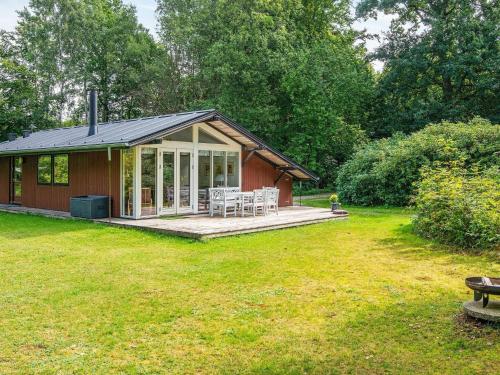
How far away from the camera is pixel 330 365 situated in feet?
11.4

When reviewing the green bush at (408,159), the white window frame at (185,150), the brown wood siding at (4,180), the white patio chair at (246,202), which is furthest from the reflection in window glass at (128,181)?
the green bush at (408,159)

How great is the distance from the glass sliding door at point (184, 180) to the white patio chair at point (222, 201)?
0.83 metres

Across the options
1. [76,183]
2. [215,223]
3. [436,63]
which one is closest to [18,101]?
[76,183]

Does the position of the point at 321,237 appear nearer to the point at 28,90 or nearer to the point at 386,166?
the point at 386,166

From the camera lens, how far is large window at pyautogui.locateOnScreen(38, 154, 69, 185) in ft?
45.6

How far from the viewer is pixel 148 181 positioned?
39.0 ft

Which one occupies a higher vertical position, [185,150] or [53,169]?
[185,150]

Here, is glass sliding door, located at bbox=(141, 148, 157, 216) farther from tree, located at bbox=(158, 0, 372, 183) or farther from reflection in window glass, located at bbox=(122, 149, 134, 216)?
tree, located at bbox=(158, 0, 372, 183)

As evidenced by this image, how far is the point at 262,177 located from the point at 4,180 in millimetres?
9911

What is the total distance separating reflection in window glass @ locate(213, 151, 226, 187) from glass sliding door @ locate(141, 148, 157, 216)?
2.24 meters

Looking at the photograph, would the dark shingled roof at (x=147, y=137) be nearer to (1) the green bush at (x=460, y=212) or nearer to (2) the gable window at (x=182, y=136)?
(2) the gable window at (x=182, y=136)

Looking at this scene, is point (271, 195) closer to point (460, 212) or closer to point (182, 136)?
point (182, 136)

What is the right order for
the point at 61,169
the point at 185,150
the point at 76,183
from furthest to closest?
the point at 61,169, the point at 76,183, the point at 185,150

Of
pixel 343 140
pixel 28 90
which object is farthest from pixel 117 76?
pixel 343 140
